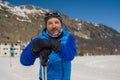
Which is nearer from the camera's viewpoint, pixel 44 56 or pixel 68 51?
pixel 44 56

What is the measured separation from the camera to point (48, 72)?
12.8ft

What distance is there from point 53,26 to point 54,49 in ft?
1.06

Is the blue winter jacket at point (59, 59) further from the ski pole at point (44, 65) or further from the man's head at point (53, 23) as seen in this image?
the ski pole at point (44, 65)

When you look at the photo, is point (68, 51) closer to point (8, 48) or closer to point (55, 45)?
point (55, 45)

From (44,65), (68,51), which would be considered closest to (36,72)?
(68,51)

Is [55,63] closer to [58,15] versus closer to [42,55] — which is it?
[42,55]

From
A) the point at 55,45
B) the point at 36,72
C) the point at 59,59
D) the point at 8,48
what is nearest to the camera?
the point at 55,45

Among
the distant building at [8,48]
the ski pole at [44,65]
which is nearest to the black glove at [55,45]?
the ski pole at [44,65]

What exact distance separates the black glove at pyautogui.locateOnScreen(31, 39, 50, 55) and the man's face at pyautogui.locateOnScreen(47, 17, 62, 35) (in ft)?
0.74

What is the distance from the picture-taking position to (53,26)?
3893mm

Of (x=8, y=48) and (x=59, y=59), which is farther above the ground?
(x=8, y=48)

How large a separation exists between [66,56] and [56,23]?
44cm

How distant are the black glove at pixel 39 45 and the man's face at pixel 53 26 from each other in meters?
0.22

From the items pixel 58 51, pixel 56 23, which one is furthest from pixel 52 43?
pixel 56 23
